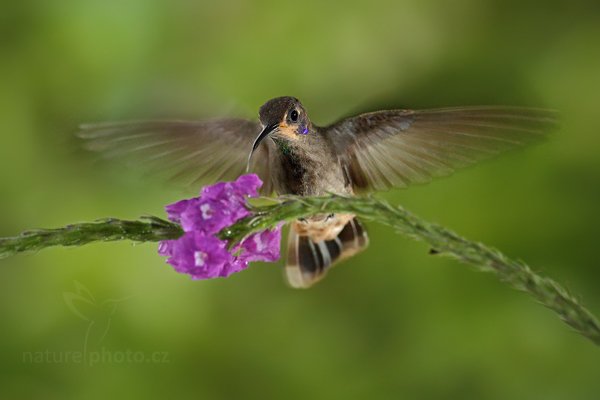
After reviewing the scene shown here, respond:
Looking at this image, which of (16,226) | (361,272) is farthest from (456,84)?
(16,226)

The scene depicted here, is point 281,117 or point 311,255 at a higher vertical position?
point 281,117

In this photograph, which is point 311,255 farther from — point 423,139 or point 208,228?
point 208,228

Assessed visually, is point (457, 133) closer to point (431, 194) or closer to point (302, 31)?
point (431, 194)

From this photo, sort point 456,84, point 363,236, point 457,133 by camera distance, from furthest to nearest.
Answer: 1. point 456,84
2. point 363,236
3. point 457,133

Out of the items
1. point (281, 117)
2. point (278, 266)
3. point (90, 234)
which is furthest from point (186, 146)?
point (278, 266)

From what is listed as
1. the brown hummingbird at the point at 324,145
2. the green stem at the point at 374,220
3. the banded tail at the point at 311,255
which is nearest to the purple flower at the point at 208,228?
the green stem at the point at 374,220

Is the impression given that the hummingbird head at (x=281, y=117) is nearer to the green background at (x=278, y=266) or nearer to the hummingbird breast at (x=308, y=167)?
the hummingbird breast at (x=308, y=167)
